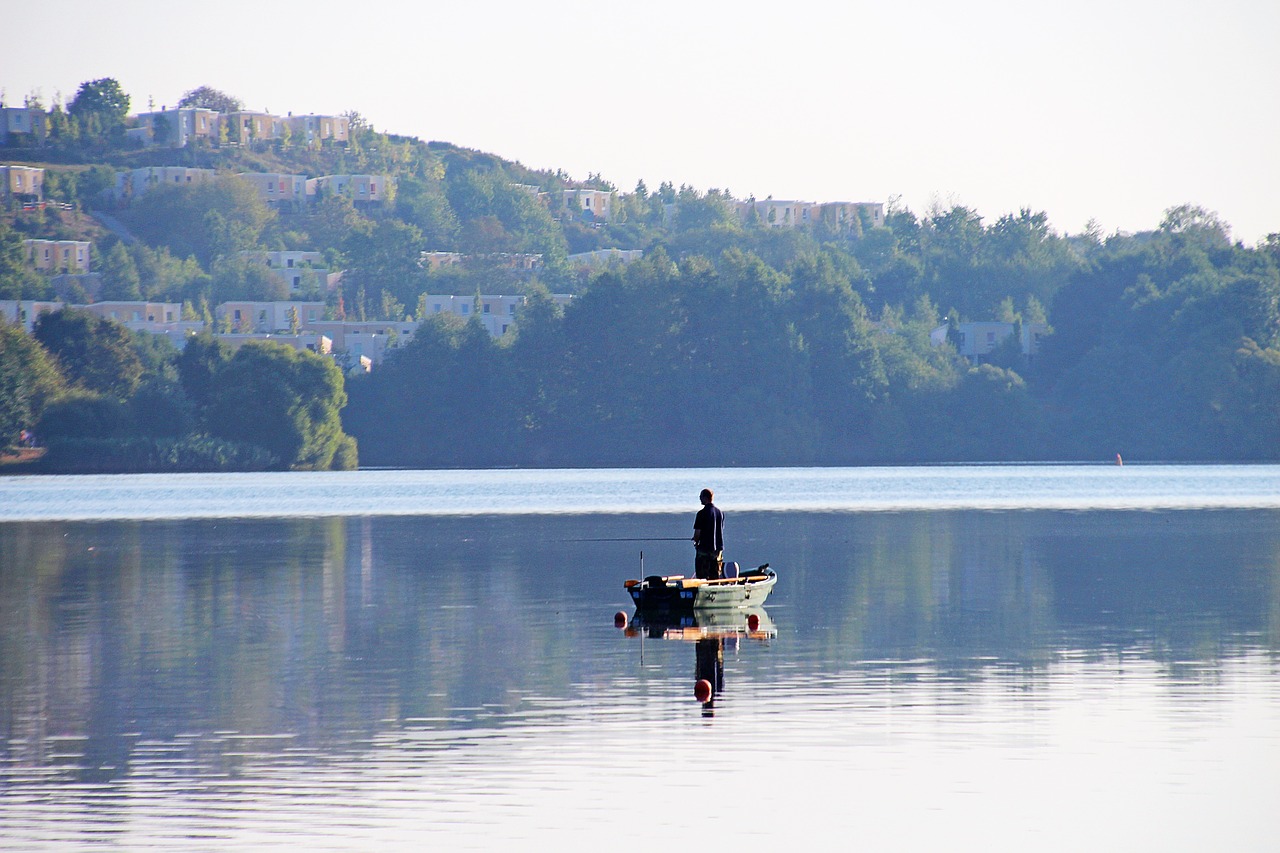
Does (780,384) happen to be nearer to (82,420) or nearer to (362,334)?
(82,420)

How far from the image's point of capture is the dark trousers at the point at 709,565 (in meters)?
29.2

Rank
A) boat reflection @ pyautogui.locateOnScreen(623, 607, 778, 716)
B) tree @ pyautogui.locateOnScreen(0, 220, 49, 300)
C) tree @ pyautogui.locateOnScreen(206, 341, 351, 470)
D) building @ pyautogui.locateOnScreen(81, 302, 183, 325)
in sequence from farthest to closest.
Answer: building @ pyautogui.locateOnScreen(81, 302, 183, 325) < tree @ pyautogui.locateOnScreen(0, 220, 49, 300) < tree @ pyautogui.locateOnScreen(206, 341, 351, 470) < boat reflection @ pyautogui.locateOnScreen(623, 607, 778, 716)

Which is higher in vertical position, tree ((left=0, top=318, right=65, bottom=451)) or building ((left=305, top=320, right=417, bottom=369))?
building ((left=305, top=320, right=417, bottom=369))

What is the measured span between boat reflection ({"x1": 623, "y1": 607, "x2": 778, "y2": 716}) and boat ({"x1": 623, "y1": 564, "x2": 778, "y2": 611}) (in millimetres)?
124

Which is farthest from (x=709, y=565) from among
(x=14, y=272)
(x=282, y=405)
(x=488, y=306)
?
(x=488, y=306)

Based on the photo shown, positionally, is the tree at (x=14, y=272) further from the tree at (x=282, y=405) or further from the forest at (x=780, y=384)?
the tree at (x=282, y=405)

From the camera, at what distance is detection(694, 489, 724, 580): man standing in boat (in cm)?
2880

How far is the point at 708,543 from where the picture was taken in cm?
2909

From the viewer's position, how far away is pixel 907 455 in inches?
5153

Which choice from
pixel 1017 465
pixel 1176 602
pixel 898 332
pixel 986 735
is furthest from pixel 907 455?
pixel 986 735

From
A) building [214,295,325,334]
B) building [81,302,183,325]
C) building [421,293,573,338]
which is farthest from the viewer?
building [214,295,325,334]

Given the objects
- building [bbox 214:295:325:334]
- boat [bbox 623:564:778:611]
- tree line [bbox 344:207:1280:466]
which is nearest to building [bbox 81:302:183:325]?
building [bbox 214:295:325:334]

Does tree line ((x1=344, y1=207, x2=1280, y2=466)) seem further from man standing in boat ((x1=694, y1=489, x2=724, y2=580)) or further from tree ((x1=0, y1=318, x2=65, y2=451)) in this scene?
man standing in boat ((x1=694, y1=489, x2=724, y2=580))

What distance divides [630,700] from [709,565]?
8.08m
